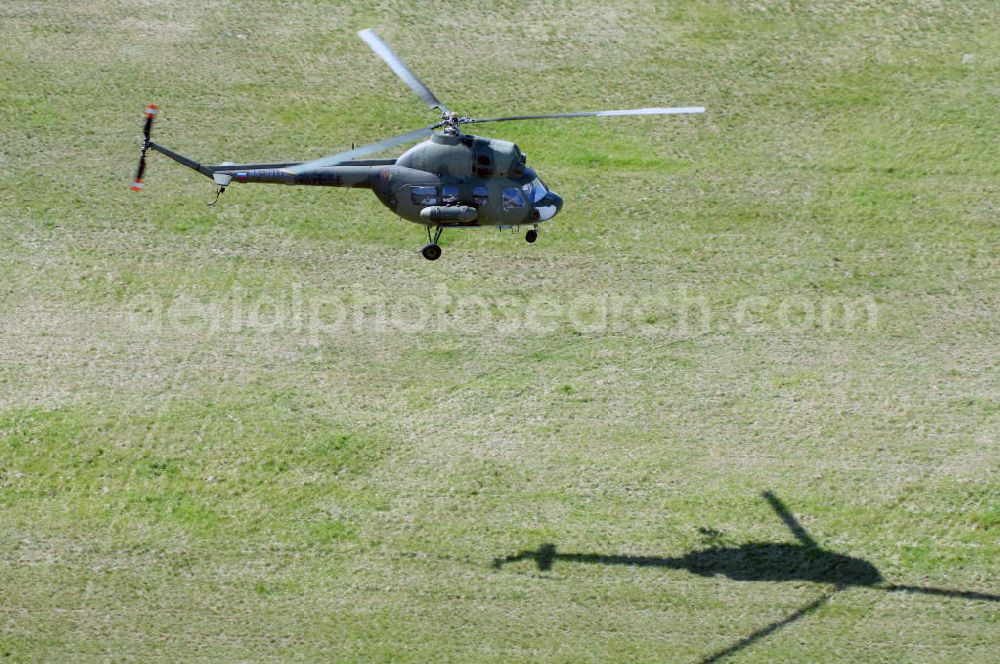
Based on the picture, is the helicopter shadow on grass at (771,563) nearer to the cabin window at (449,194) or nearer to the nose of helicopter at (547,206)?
the nose of helicopter at (547,206)

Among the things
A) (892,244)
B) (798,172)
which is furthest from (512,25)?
(892,244)

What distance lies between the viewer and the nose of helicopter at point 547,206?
3941cm

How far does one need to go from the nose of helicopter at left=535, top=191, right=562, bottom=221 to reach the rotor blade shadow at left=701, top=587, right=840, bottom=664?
13.3 m

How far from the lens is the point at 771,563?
42.4 metres

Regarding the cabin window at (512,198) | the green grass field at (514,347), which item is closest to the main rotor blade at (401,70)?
the cabin window at (512,198)

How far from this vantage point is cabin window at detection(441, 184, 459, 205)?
38.1 m

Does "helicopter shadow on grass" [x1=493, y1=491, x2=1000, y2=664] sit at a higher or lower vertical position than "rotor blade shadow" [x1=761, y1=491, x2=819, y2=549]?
lower

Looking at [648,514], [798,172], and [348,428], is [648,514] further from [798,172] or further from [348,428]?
[798,172]

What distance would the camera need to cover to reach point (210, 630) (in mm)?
40062

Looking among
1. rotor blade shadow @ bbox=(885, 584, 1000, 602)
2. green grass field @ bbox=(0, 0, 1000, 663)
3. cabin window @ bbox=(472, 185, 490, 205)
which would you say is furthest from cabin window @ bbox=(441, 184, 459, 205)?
rotor blade shadow @ bbox=(885, 584, 1000, 602)

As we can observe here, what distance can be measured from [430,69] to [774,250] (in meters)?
17.1

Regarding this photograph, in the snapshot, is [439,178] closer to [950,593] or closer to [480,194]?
[480,194]

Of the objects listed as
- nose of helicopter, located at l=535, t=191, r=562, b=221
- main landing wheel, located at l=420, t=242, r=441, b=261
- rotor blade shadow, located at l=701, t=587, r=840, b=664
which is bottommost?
rotor blade shadow, located at l=701, t=587, r=840, b=664

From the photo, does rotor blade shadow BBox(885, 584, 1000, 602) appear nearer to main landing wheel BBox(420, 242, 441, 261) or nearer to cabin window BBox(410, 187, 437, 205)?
main landing wheel BBox(420, 242, 441, 261)
